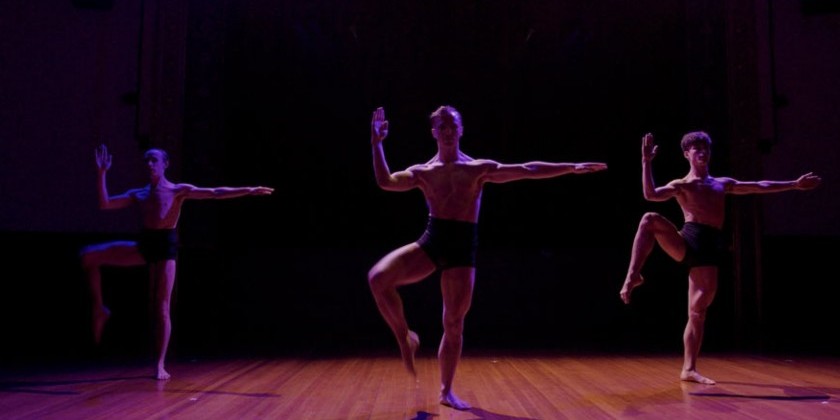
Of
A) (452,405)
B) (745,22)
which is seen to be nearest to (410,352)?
(452,405)

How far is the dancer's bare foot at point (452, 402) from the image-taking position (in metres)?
3.23

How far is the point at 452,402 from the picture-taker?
10.8 feet

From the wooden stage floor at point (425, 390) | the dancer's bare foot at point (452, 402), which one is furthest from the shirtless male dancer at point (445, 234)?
the wooden stage floor at point (425, 390)

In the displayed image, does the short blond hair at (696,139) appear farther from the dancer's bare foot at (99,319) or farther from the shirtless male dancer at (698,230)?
the dancer's bare foot at (99,319)

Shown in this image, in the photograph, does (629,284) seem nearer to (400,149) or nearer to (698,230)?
(698,230)

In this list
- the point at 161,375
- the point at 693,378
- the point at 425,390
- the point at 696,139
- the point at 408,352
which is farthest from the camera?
the point at 161,375

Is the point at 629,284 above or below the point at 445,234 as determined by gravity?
below

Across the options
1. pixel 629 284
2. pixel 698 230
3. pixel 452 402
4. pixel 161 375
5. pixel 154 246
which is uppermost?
pixel 698 230

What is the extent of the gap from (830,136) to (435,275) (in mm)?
4771

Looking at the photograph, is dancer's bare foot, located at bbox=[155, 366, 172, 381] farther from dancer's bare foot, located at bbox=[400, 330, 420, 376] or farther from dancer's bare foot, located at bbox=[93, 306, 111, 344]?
dancer's bare foot, located at bbox=[400, 330, 420, 376]

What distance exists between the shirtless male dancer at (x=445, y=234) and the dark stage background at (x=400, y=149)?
3.03m

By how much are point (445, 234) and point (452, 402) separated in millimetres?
907

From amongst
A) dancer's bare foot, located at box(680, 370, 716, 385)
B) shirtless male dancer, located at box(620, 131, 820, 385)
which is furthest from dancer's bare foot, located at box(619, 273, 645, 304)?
dancer's bare foot, located at box(680, 370, 716, 385)

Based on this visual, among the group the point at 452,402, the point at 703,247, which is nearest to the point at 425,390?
the point at 452,402
